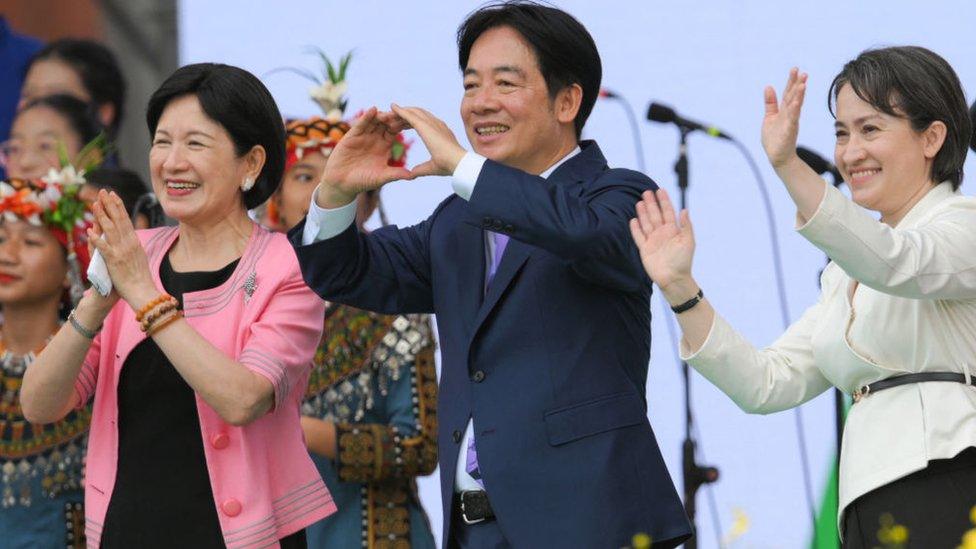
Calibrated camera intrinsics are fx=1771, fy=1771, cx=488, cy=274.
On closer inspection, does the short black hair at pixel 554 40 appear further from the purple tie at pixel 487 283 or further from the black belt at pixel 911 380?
the black belt at pixel 911 380

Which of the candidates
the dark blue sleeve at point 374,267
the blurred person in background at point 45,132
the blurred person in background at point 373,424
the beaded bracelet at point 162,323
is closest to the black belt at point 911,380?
the dark blue sleeve at point 374,267

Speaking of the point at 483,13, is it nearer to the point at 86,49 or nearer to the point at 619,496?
the point at 619,496

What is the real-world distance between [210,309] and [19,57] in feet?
13.1

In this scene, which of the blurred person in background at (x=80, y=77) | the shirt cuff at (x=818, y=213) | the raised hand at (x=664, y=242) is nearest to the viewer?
the shirt cuff at (x=818, y=213)

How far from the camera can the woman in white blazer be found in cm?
292

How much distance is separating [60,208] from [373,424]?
0.96 m

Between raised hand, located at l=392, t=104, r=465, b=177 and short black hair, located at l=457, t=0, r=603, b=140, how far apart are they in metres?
0.27

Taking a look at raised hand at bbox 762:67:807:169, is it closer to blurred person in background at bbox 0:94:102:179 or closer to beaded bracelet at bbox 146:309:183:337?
beaded bracelet at bbox 146:309:183:337

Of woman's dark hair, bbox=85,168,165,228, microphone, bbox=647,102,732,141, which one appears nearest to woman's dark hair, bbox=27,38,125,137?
woman's dark hair, bbox=85,168,165,228

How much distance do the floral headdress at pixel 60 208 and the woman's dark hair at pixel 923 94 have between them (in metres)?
2.10

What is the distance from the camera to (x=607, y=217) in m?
3.15

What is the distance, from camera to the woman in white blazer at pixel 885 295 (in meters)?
2.92

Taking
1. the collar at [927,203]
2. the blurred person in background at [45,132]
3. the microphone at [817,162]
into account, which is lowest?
the collar at [927,203]

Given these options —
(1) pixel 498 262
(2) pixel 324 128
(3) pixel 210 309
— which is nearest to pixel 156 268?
(3) pixel 210 309
